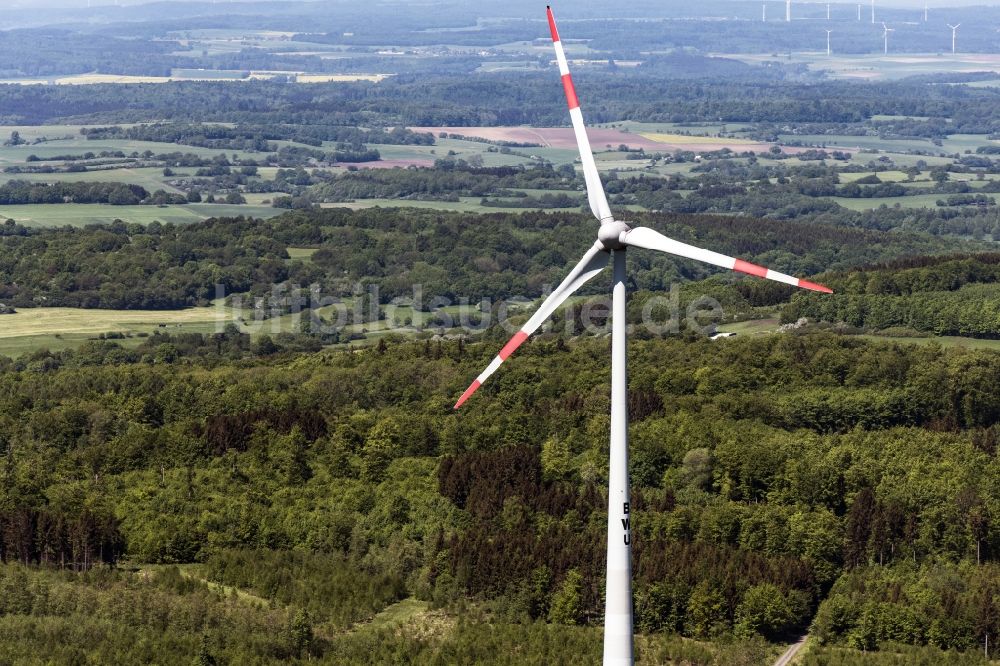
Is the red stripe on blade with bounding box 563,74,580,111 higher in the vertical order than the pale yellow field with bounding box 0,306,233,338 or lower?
higher

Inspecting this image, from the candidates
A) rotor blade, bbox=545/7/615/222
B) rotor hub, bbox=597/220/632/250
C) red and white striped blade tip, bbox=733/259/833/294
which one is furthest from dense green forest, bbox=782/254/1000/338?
red and white striped blade tip, bbox=733/259/833/294

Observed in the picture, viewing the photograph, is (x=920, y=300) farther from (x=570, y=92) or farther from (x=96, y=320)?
(x=570, y=92)

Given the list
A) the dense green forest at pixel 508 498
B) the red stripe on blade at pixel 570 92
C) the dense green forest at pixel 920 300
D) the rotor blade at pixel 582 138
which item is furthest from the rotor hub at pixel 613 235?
the dense green forest at pixel 920 300

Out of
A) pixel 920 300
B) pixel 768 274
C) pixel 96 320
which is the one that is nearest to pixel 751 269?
pixel 768 274

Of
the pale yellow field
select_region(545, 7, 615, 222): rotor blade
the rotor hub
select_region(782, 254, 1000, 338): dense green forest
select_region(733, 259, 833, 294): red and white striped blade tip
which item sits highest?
select_region(545, 7, 615, 222): rotor blade

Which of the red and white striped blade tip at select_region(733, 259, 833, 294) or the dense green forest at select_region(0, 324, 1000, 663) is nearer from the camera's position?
the red and white striped blade tip at select_region(733, 259, 833, 294)

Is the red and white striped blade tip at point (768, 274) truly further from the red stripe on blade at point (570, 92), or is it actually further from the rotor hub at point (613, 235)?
the red stripe on blade at point (570, 92)

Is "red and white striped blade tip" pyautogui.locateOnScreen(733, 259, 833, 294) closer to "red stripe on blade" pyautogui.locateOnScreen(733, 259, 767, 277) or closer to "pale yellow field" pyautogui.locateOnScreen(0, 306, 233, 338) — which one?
"red stripe on blade" pyautogui.locateOnScreen(733, 259, 767, 277)

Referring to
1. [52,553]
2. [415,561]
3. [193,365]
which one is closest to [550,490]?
[415,561]
